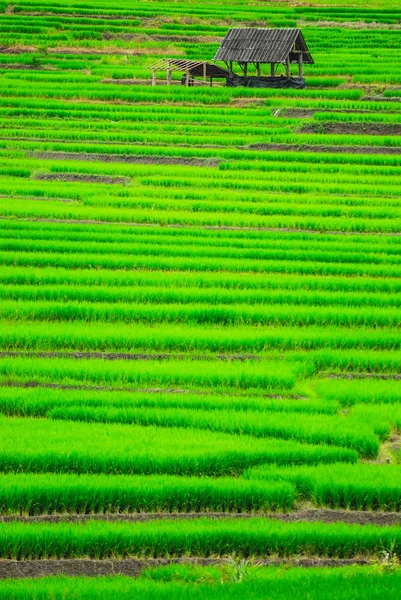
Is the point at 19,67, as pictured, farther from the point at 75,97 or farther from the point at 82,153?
the point at 82,153

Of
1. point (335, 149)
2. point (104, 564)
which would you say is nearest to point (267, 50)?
point (335, 149)

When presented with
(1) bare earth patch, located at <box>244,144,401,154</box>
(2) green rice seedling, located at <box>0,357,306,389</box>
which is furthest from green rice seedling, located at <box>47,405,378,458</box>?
(1) bare earth patch, located at <box>244,144,401,154</box>

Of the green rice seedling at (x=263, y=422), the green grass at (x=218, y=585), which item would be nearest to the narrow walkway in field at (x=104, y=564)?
the green grass at (x=218, y=585)

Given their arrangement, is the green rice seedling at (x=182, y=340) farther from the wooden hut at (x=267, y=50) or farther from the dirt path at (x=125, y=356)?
the wooden hut at (x=267, y=50)

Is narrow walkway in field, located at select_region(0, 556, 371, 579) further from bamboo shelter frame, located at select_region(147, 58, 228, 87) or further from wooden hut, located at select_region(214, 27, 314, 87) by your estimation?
A: bamboo shelter frame, located at select_region(147, 58, 228, 87)

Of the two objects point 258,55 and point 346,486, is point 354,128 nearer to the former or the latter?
point 258,55

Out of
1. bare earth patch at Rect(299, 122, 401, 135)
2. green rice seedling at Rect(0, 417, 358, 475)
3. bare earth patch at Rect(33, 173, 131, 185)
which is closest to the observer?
green rice seedling at Rect(0, 417, 358, 475)

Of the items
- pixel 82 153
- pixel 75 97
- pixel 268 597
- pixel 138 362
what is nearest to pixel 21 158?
pixel 82 153

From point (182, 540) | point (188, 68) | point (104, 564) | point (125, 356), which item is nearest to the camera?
point (104, 564)
